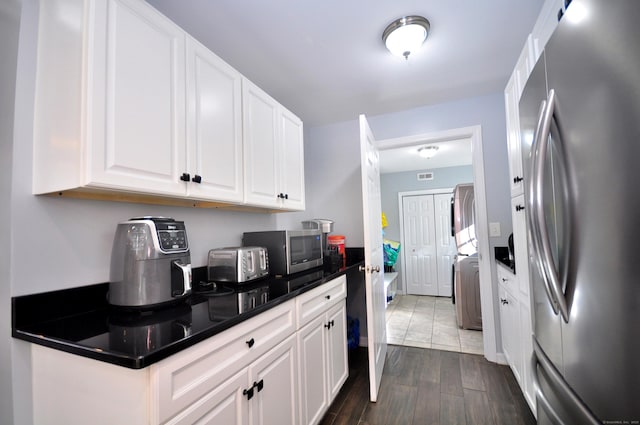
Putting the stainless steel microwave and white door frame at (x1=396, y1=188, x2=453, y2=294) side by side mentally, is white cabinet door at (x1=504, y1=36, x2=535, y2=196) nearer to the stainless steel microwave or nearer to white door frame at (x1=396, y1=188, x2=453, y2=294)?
the stainless steel microwave

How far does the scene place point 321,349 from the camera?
1695mm

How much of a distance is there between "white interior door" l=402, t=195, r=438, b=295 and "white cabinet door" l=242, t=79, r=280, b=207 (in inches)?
158

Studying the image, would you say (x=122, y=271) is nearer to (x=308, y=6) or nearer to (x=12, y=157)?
(x=12, y=157)

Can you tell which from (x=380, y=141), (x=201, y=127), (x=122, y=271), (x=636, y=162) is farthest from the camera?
(x=380, y=141)

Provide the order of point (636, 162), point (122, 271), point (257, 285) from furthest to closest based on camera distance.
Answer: point (257, 285) < point (122, 271) < point (636, 162)

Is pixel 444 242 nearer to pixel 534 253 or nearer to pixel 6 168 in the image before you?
pixel 534 253

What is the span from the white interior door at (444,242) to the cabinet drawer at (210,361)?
175 inches

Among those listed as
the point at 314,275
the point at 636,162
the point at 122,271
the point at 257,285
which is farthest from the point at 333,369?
the point at 636,162

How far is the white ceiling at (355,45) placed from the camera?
1460 millimetres

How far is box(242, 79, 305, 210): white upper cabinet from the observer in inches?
66.3

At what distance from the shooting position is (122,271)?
109 cm

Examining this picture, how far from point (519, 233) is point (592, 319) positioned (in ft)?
4.41

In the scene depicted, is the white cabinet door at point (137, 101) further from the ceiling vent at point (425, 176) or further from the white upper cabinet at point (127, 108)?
the ceiling vent at point (425, 176)

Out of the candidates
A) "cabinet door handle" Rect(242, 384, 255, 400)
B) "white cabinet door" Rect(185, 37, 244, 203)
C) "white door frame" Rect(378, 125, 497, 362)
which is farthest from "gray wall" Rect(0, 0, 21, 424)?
"white door frame" Rect(378, 125, 497, 362)
